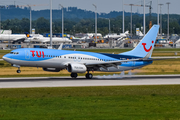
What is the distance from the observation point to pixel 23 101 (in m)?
30.0

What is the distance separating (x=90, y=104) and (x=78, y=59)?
25627 millimetres

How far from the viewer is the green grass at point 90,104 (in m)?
23.7

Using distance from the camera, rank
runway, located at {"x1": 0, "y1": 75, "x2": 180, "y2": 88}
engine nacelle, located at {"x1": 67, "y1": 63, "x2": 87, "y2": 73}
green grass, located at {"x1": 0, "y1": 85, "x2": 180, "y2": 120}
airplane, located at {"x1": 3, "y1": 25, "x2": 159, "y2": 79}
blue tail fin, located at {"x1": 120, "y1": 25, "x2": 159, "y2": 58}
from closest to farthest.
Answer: green grass, located at {"x1": 0, "y1": 85, "x2": 180, "y2": 120}
runway, located at {"x1": 0, "y1": 75, "x2": 180, "y2": 88}
airplane, located at {"x1": 3, "y1": 25, "x2": 159, "y2": 79}
engine nacelle, located at {"x1": 67, "y1": 63, "x2": 87, "y2": 73}
blue tail fin, located at {"x1": 120, "y1": 25, "x2": 159, "y2": 58}

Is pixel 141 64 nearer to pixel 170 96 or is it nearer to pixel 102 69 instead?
pixel 102 69

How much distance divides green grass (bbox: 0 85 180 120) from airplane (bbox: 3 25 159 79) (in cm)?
1358

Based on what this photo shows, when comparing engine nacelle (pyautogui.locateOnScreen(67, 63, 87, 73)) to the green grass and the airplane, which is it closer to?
the airplane

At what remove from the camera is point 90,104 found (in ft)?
93.0

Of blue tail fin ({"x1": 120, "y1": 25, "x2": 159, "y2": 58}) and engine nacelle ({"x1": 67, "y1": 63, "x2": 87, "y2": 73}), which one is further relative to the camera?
blue tail fin ({"x1": 120, "y1": 25, "x2": 159, "y2": 58})

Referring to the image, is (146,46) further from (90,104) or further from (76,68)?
(90,104)

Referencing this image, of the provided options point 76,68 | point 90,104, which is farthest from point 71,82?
point 90,104

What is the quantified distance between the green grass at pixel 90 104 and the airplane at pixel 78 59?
13580 millimetres

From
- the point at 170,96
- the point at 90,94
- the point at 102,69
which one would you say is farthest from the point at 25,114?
the point at 102,69

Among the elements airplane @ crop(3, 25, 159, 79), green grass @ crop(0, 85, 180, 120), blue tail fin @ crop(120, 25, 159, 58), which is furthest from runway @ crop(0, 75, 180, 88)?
blue tail fin @ crop(120, 25, 159, 58)

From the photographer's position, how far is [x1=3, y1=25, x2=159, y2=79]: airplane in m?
50.8
